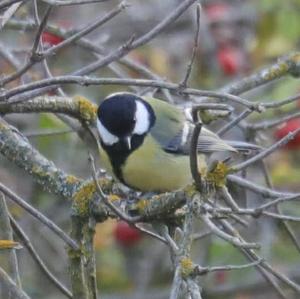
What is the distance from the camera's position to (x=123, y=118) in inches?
103

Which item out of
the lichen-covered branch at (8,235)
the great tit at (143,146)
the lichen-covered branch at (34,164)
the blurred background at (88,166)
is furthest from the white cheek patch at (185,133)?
the lichen-covered branch at (8,235)

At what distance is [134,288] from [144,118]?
4.09ft

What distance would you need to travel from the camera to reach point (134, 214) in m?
2.01

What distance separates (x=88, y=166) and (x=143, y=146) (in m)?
1.01

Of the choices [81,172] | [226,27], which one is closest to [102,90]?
[81,172]

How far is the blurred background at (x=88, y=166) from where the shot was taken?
3518 mm

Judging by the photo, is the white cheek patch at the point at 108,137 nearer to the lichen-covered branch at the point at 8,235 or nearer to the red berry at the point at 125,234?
the lichen-covered branch at the point at 8,235

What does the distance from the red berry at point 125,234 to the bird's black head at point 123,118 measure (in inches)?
39.8

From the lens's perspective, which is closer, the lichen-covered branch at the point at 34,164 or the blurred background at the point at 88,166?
the lichen-covered branch at the point at 34,164

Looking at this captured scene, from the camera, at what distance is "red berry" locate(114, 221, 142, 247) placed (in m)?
3.72

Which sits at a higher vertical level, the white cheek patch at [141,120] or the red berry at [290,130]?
the red berry at [290,130]

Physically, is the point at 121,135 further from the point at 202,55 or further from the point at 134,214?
the point at 202,55

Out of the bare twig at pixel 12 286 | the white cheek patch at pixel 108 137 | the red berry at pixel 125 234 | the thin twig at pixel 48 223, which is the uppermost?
the red berry at pixel 125 234

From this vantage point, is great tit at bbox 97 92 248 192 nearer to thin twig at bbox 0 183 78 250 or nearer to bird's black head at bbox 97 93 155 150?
bird's black head at bbox 97 93 155 150
